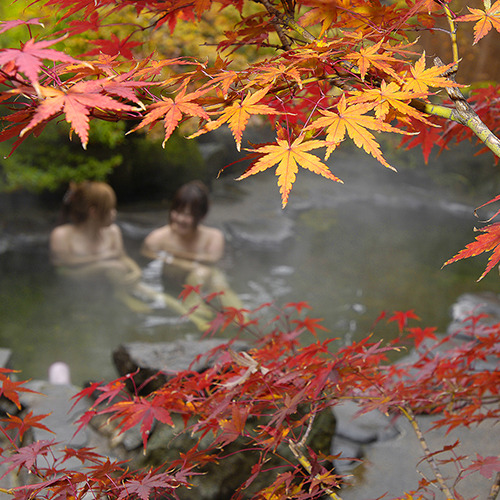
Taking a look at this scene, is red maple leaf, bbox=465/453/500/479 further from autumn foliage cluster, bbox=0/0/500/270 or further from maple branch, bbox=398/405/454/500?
autumn foliage cluster, bbox=0/0/500/270

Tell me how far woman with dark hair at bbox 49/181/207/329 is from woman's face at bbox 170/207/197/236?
67 cm

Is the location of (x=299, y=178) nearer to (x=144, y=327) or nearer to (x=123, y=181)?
(x=123, y=181)

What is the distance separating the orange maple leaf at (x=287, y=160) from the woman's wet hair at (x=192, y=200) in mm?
3894

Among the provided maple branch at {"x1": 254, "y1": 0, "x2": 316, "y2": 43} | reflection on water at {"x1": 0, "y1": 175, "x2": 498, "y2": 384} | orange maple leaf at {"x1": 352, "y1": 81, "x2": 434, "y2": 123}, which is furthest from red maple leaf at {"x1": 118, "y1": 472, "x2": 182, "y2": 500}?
reflection on water at {"x1": 0, "y1": 175, "x2": 498, "y2": 384}

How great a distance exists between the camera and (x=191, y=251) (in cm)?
539

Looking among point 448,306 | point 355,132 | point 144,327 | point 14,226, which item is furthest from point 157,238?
point 355,132

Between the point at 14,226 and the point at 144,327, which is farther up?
the point at 14,226

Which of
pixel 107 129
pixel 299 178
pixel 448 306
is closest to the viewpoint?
pixel 448 306

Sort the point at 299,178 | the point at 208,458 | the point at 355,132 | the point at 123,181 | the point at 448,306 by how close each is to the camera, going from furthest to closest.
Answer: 1. the point at 299,178
2. the point at 123,181
3. the point at 448,306
4. the point at 208,458
5. the point at 355,132

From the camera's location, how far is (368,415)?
2.14 meters

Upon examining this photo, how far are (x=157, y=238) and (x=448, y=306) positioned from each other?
11.1ft

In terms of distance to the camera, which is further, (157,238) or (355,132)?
(157,238)

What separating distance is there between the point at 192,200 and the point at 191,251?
32.7 inches

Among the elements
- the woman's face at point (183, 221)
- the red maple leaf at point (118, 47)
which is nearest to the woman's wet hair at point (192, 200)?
the woman's face at point (183, 221)
